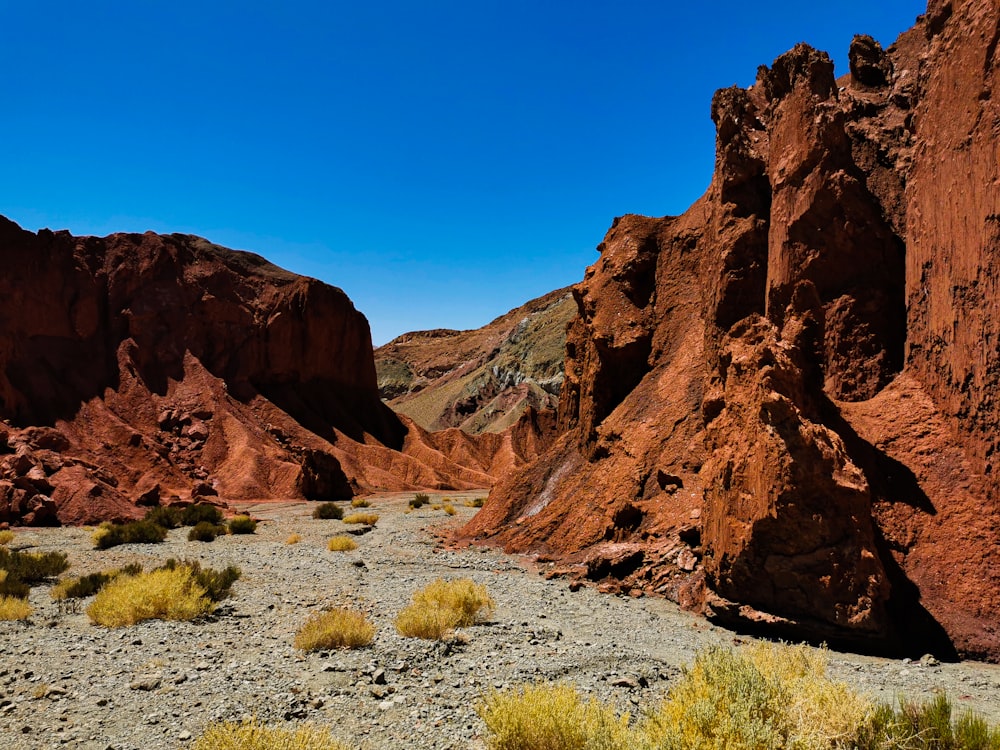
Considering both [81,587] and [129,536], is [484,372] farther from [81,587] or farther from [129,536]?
[81,587]

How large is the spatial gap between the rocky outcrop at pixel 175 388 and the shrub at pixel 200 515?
8.51 feet

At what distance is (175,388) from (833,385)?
1773 inches

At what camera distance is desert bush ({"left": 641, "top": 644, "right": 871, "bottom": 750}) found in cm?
393

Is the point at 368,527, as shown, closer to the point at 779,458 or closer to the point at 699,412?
the point at 699,412

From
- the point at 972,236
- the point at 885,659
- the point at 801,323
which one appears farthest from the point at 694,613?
the point at 972,236

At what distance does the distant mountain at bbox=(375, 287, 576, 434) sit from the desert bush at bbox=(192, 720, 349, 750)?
1968 inches

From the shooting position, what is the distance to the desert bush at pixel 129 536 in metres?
19.9

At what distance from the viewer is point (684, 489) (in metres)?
13.4

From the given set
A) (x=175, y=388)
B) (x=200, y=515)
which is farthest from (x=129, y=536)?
(x=175, y=388)

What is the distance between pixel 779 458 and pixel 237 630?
8449 millimetres

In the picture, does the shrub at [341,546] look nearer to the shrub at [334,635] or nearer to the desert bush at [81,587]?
the desert bush at [81,587]

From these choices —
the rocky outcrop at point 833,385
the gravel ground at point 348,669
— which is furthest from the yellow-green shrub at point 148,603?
the rocky outcrop at point 833,385

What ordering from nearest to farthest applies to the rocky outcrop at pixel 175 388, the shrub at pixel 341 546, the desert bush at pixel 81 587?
the desert bush at pixel 81 587 < the shrub at pixel 341 546 < the rocky outcrop at pixel 175 388

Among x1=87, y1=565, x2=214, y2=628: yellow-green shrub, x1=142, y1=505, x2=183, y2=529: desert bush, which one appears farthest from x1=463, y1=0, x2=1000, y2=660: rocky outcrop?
x1=142, y1=505, x2=183, y2=529: desert bush
